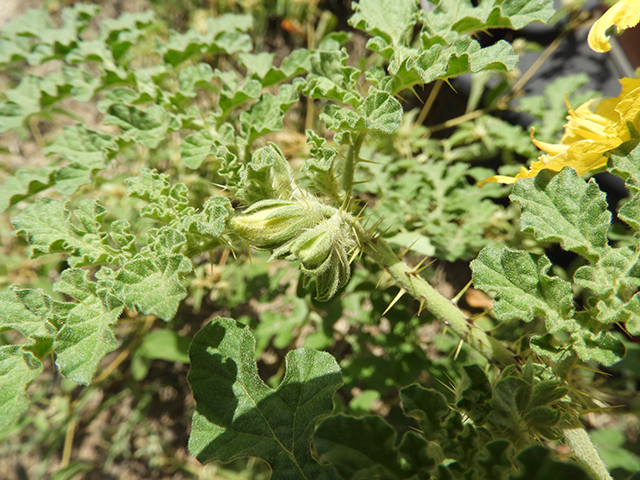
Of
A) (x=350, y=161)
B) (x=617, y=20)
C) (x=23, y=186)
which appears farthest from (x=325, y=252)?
(x=23, y=186)

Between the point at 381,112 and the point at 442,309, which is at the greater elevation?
the point at 381,112

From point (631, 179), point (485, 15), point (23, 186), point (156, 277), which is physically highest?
point (485, 15)

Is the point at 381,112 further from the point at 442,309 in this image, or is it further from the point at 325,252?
the point at 442,309

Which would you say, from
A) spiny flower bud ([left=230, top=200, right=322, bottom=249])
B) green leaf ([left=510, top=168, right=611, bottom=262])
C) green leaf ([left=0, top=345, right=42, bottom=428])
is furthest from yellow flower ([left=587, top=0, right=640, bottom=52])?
green leaf ([left=0, top=345, right=42, bottom=428])

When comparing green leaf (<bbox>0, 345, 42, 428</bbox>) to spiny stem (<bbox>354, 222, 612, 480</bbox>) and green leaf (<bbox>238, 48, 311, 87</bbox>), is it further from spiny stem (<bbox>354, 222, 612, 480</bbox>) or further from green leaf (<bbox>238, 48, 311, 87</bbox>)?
green leaf (<bbox>238, 48, 311, 87</bbox>)

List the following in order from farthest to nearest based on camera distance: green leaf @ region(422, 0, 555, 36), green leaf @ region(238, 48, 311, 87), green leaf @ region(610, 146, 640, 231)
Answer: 1. green leaf @ region(238, 48, 311, 87)
2. green leaf @ region(422, 0, 555, 36)
3. green leaf @ region(610, 146, 640, 231)

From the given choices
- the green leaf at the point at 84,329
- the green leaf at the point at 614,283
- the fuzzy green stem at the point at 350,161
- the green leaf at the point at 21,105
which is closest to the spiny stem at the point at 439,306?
the fuzzy green stem at the point at 350,161

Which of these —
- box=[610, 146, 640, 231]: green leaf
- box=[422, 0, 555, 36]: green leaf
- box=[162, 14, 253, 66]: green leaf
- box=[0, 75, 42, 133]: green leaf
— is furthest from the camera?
box=[0, 75, 42, 133]: green leaf
